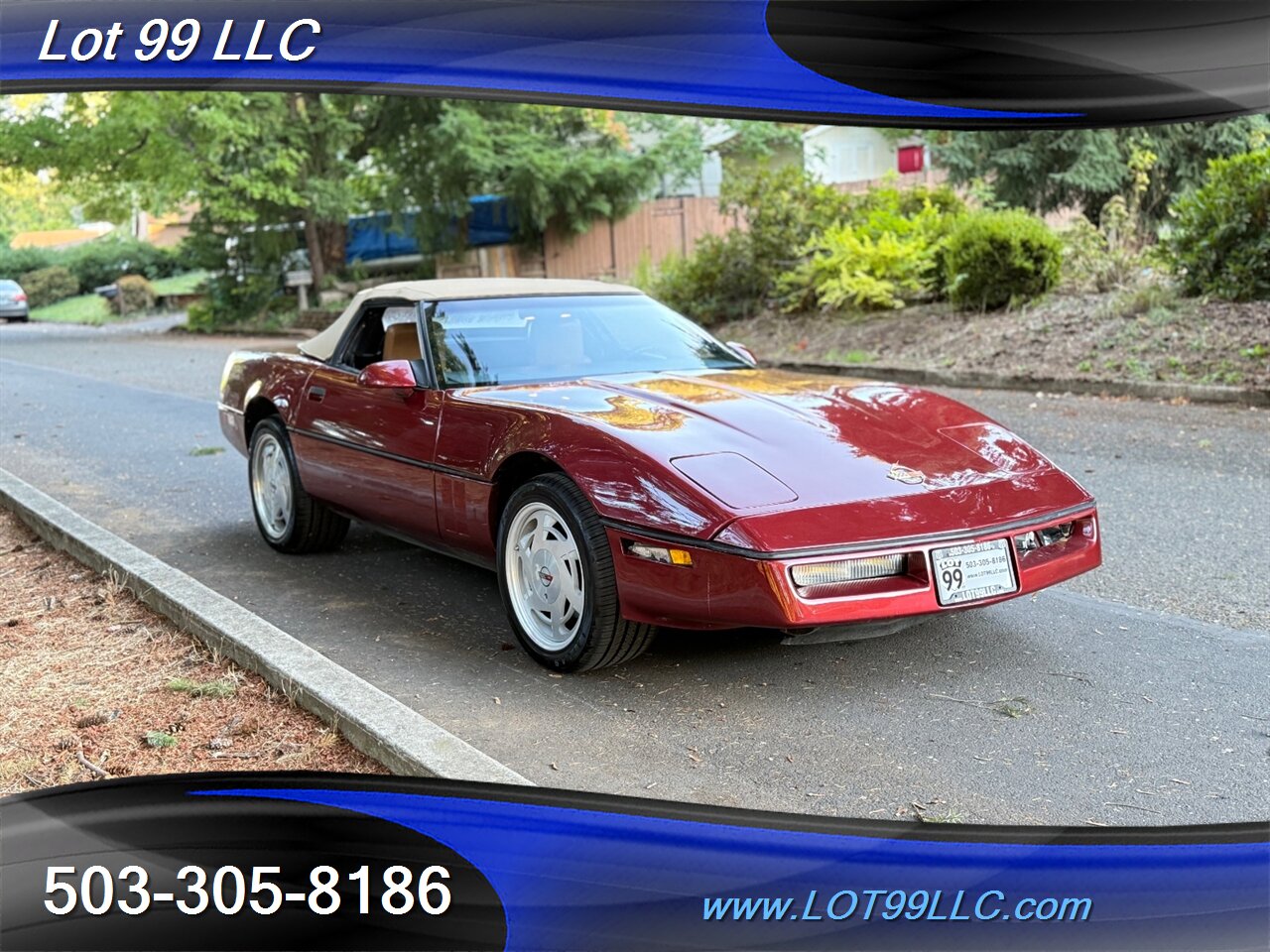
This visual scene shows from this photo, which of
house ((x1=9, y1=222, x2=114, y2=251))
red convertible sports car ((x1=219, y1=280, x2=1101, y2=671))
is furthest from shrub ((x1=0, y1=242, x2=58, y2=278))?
red convertible sports car ((x1=219, y1=280, x2=1101, y2=671))

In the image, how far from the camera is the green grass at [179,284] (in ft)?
133

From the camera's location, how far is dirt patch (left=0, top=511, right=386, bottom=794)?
3.73 m

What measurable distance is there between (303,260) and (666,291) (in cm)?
1517

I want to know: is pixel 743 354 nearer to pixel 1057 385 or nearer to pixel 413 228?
pixel 1057 385

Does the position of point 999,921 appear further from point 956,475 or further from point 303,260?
point 303,260

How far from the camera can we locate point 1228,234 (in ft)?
38.2

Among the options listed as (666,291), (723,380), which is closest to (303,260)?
(666,291)

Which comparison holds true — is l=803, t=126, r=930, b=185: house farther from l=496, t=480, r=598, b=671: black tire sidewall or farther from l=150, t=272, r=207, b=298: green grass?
l=496, t=480, r=598, b=671: black tire sidewall

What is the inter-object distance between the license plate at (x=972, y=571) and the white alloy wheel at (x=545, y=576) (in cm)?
115

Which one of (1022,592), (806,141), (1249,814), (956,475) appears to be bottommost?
(1249,814)

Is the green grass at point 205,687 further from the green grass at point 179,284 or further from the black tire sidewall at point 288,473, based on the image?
the green grass at point 179,284

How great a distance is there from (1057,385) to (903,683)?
7.47 metres

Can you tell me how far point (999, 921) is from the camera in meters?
2.74

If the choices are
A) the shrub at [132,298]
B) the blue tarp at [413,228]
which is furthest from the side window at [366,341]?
the shrub at [132,298]
